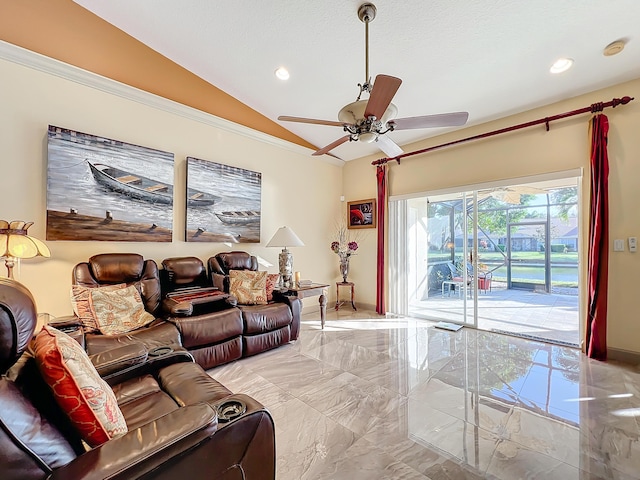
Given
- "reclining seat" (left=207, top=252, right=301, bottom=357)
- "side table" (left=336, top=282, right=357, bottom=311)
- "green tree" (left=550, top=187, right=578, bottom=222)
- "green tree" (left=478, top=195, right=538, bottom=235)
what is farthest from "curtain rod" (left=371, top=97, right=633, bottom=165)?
"reclining seat" (left=207, top=252, right=301, bottom=357)

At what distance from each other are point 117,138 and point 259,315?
8.09 ft

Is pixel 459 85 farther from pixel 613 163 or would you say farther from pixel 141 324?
pixel 141 324

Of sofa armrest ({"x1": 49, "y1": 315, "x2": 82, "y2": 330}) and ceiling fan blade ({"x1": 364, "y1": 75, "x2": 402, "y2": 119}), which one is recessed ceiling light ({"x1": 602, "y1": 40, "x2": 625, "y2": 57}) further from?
sofa armrest ({"x1": 49, "y1": 315, "x2": 82, "y2": 330})

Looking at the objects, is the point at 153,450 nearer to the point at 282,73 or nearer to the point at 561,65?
the point at 282,73

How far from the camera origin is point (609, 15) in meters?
2.30

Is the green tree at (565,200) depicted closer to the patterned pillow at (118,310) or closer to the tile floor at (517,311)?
the tile floor at (517,311)

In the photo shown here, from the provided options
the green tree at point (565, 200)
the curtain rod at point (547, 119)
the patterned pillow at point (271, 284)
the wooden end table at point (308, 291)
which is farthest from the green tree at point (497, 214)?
the patterned pillow at point (271, 284)

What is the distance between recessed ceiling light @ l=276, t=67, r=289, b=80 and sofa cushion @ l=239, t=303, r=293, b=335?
2749 mm

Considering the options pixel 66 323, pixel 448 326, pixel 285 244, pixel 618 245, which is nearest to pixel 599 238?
pixel 618 245

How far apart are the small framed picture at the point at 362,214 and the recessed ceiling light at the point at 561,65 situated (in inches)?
111

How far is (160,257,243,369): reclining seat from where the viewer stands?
2637 mm

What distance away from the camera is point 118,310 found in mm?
2557

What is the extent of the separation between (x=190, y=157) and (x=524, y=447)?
163 inches

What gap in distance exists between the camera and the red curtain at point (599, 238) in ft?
9.87
